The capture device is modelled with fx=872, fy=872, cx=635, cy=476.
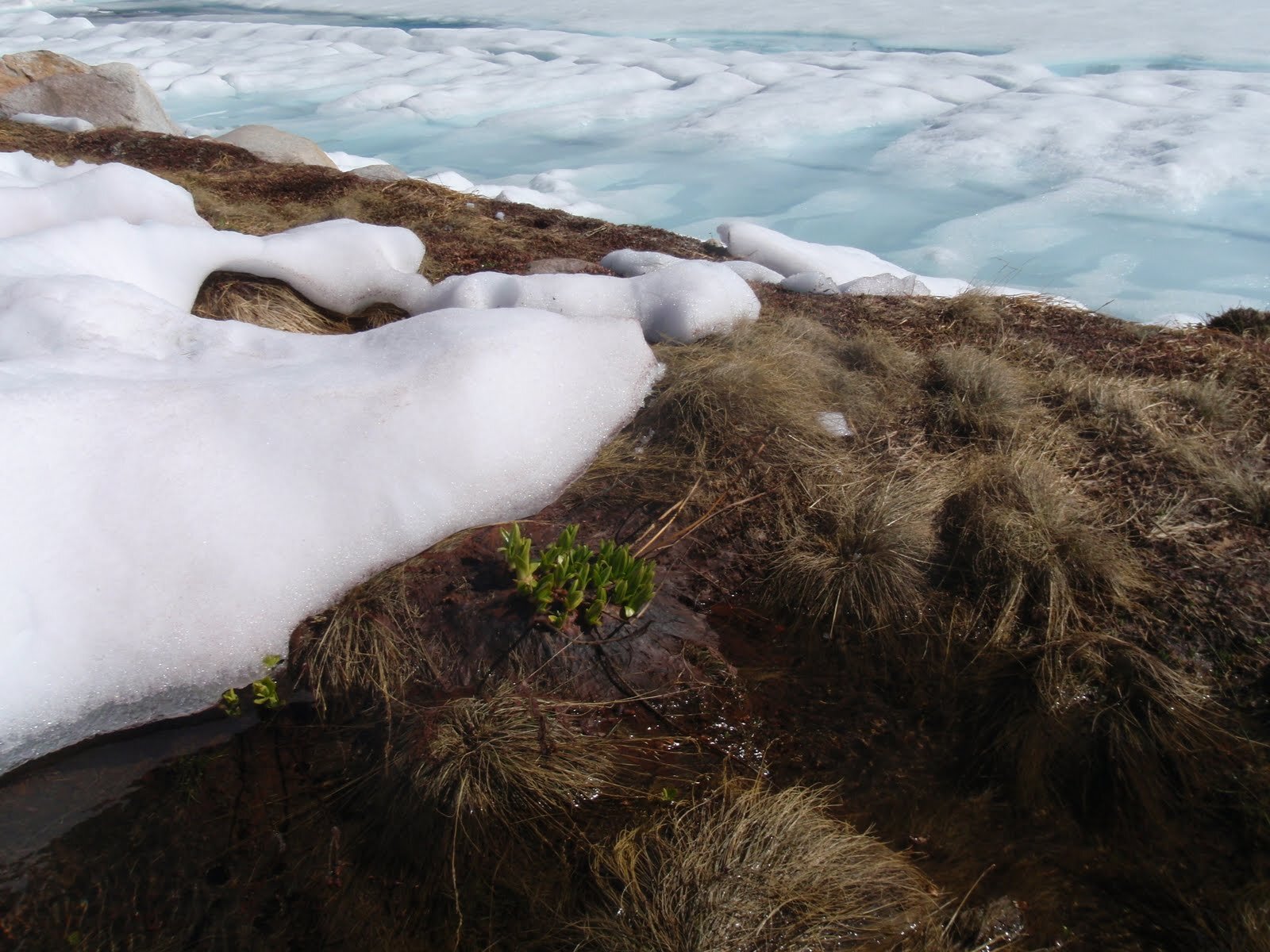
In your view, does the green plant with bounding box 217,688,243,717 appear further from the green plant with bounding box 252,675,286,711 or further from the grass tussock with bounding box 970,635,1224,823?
the grass tussock with bounding box 970,635,1224,823

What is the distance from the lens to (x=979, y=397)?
3594 mm

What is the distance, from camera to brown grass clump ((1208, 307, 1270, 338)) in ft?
15.0

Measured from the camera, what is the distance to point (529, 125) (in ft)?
51.7

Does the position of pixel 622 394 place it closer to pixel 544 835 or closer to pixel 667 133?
pixel 544 835

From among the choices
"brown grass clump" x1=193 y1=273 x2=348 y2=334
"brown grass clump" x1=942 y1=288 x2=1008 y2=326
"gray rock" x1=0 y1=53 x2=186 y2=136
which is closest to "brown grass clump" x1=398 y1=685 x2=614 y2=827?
"brown grass clump" x1=193 y1=273 x2=348 y2=334

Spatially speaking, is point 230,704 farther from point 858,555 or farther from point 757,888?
point 858,555

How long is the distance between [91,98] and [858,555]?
8588 mm

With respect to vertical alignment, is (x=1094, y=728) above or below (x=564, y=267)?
below

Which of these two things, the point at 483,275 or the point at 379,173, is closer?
the point at 483,275

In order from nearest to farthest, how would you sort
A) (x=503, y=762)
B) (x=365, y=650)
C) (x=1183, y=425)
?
(x=503, y=762) → (x=365, y=650) → (x=1183, y=425)

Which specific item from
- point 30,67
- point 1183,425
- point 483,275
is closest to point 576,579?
point 483,275

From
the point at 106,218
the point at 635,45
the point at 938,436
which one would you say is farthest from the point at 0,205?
the point at 635,45

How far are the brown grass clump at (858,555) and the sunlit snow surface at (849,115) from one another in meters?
5.71

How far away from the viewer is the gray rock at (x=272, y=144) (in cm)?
755
